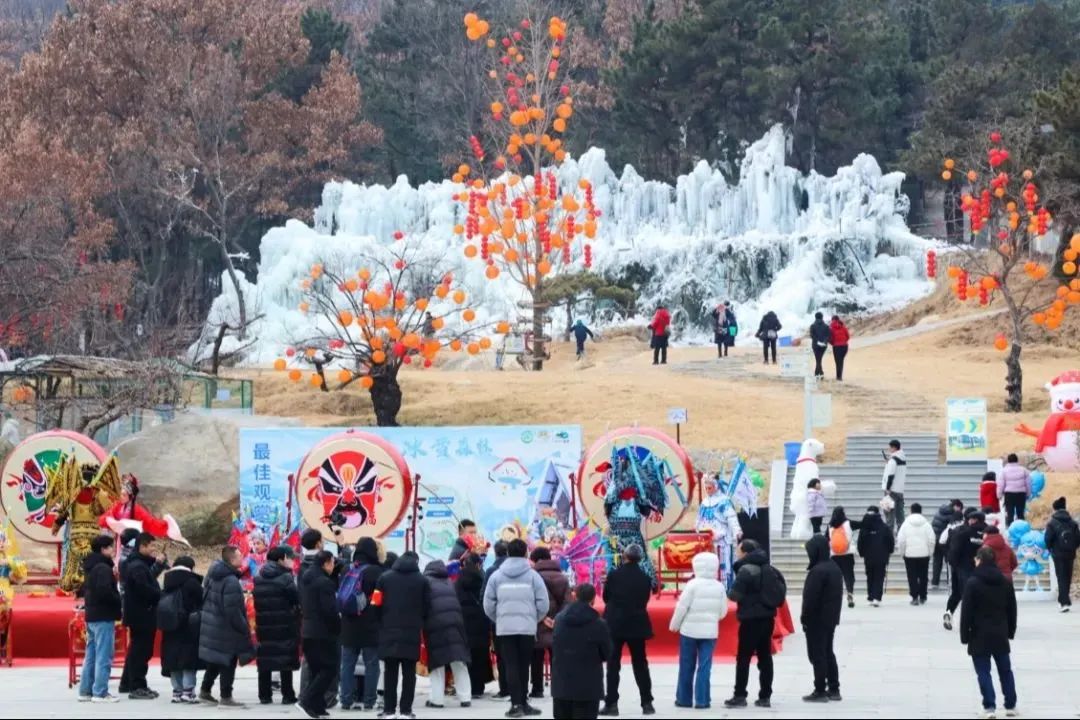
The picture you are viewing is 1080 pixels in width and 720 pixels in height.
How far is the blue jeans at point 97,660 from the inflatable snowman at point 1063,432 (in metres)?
16.4

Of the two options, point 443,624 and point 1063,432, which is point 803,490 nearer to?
point 1063,432

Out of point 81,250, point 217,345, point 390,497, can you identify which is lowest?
point 390,497

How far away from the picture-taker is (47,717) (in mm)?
15742

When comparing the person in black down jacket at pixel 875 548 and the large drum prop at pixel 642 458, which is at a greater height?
the large drum prop at pixel 642 458

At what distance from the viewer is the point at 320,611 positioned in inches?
625

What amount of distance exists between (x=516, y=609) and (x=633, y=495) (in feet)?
13.6

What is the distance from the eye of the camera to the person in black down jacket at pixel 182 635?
1670 cm

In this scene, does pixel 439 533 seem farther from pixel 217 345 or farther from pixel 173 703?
pixel 217 345

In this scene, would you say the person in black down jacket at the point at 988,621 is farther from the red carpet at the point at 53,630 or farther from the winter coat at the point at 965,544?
the winter coat at the point at 965,544

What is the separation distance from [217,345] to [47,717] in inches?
1025

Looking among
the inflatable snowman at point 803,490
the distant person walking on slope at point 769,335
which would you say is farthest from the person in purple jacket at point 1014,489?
the distant person walking on slope at point 769,335

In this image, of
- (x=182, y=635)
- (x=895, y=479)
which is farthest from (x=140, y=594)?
(x=895, y=479)

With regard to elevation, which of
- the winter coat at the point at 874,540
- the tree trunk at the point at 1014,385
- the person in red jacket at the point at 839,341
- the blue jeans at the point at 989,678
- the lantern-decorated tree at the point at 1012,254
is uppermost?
the lantern-decorated tree at the point at 1012,254

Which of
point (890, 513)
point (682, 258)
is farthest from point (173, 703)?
point (682, 258)
